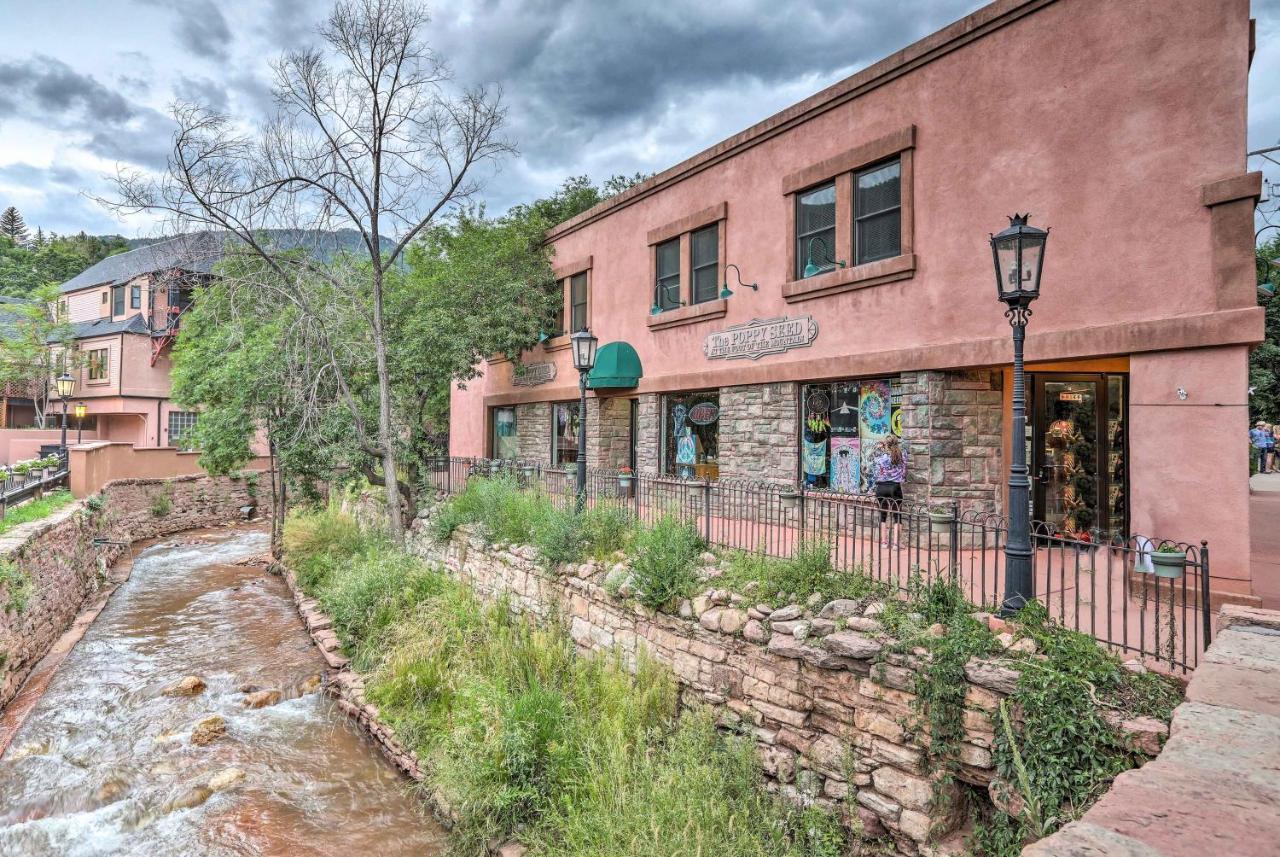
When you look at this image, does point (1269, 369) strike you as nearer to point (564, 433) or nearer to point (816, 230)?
point (816, 230)

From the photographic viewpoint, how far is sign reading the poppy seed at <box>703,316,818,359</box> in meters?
10.4

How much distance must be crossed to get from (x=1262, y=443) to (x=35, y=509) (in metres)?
35.7

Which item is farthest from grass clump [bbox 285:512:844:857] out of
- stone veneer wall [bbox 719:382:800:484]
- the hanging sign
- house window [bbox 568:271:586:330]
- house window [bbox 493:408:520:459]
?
Result: house window [bbox 493:408:520:459]

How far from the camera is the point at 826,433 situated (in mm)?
10266

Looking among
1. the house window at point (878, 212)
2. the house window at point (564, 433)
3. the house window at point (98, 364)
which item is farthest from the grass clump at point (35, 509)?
the house window at point (98, 364)

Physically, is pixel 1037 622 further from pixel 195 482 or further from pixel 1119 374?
pixel 195 482

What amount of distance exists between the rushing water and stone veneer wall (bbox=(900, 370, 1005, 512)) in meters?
7.22

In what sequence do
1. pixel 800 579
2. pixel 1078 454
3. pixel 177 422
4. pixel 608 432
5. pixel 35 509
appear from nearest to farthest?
pixel 800 579 < pixel 1078 454 < pixel 35 509 < pixel 608 432 < pixel 177 422

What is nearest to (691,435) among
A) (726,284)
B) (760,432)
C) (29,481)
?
(760,432)

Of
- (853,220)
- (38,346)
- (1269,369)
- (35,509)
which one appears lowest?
(35,509)

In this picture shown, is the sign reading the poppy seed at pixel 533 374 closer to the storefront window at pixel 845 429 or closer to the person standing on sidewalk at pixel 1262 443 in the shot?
the storefront window at pixel 845 429

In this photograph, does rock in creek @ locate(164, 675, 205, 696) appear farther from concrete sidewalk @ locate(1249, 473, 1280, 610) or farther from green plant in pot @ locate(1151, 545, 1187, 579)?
concrete sidewalk @ locate(1249, 473, 1280, 610)

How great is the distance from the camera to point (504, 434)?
60.1 ft

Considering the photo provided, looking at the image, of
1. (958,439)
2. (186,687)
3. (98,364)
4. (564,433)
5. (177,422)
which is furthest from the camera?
(177,422)
